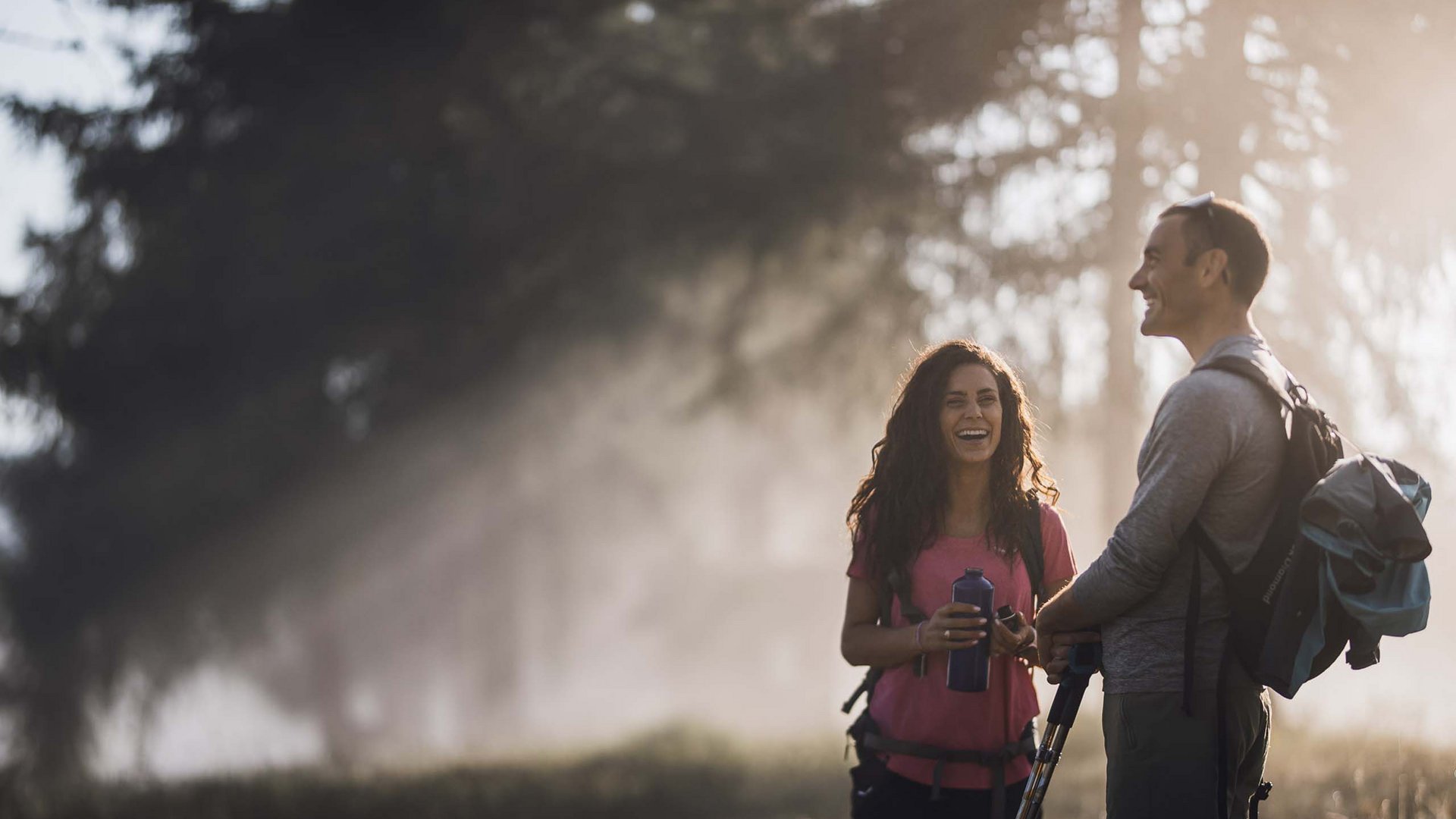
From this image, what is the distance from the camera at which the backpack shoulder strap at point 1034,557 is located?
3607 mm

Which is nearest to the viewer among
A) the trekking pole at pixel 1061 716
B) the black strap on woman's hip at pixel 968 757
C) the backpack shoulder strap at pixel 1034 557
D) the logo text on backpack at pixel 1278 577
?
the logo text on backpack at pixel 1278 577

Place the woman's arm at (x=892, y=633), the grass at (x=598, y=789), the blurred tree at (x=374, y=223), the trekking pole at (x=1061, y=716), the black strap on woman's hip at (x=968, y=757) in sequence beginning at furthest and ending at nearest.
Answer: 1. the blurred tree at (x=374, y=223)
2. the grass at (x=598, y=789)
3. the black strap on woman's hip at (x=968, y=757)
4. the woman's arm at (x=892, y=633)
5. the trekking pole at (x=1061, y=716)

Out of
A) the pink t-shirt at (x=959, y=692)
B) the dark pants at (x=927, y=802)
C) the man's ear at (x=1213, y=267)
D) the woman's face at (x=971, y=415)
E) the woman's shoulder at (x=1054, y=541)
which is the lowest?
the dark pants at (x=927, y=802)

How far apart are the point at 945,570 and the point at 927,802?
0.64 meters

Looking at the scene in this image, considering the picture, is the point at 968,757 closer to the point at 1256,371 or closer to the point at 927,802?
the point at 927,802

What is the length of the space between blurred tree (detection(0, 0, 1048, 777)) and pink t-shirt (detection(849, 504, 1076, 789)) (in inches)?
227

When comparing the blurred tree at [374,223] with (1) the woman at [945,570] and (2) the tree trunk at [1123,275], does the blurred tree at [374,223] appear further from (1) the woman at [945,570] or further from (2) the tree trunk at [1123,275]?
(1) the woman at [945,570]

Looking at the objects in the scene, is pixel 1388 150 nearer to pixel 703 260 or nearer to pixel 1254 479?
pixel 703 260

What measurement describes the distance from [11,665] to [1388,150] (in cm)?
1860

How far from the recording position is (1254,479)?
2902 millimetres

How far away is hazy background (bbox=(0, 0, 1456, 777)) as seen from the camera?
389 inches

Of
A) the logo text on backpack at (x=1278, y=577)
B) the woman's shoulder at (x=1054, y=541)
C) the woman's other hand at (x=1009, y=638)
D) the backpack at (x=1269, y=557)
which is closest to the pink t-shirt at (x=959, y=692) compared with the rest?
the woman's shoulder at (x=1054, y=541)

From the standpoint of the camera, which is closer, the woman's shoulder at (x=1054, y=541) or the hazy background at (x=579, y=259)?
the woman's shoulder at (x=1054, y=541)

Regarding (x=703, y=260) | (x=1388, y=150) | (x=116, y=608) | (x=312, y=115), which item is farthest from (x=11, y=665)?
(x=1388, y=150)
